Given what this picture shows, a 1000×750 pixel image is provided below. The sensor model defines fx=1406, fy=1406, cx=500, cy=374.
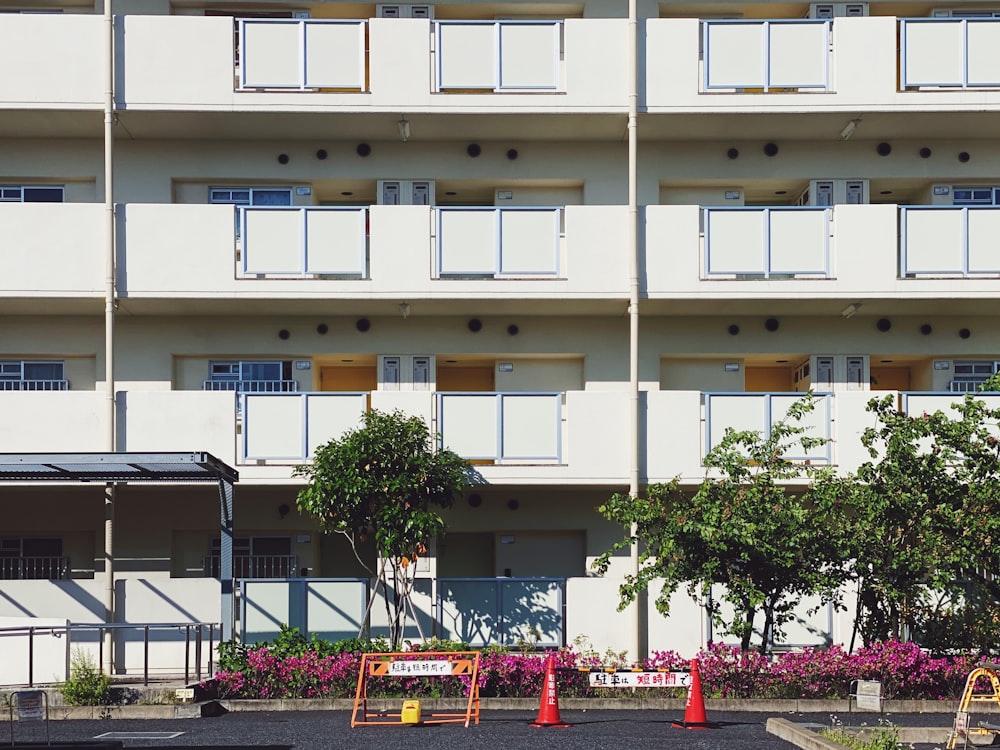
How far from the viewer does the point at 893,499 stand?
20.1m

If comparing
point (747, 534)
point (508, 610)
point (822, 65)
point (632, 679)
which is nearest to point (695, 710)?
point (632, 679)

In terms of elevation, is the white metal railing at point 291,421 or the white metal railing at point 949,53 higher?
the white metal railing at point 949,53

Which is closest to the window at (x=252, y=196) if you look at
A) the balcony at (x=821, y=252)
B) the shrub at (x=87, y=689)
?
the balcony at (x=821, y=252)

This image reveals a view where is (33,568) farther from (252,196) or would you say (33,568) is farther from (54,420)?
(252,196)

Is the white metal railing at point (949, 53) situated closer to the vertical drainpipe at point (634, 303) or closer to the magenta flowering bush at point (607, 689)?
the vertical drainpipe at point (634, 303)

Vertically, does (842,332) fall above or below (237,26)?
below

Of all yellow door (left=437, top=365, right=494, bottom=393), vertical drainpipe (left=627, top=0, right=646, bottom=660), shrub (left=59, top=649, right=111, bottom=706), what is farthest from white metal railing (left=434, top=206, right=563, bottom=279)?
shrub (left=59, top=649, right=111, bottom=706)

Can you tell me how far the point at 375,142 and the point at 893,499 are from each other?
36.4 ft

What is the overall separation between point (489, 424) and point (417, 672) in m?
6.28

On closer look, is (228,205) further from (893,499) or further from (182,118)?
(893,499)

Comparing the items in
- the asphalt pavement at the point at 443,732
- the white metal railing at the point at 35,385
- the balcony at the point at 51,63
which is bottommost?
the asphalt pavement at the point at 443,732

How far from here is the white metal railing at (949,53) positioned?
2380 centimetres

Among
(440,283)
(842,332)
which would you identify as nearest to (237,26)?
(440,283)

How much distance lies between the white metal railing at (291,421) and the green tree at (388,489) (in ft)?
2.05
